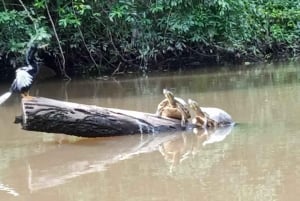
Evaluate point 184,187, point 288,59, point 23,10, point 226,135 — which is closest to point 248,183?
point 184,187

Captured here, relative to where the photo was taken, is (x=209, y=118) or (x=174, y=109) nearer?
(x=174, y=109)

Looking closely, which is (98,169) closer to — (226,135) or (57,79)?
(226,135)

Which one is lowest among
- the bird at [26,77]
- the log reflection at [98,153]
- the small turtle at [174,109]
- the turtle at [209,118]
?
the log reflection at [98,153]

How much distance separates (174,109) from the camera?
570cm

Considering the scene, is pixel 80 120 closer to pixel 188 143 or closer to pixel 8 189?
pixel 188 143

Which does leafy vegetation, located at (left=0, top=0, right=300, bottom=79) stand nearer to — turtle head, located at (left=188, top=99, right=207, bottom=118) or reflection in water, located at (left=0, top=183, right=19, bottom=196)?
turtle head, located at (left=188, top=99, right=207, bottom=118)

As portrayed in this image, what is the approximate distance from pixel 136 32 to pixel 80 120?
693cm

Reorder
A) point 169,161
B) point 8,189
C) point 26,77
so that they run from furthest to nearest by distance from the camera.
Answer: point 26,77
point 169,161
point 8,189

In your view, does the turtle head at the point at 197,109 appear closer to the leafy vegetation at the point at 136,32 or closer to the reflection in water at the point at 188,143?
the reflection in water at the point at 188,143

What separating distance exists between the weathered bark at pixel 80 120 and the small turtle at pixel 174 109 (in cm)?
16

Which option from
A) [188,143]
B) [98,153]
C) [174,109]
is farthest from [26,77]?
[188,143]

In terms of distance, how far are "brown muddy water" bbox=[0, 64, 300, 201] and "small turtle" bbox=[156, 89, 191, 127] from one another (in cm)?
18

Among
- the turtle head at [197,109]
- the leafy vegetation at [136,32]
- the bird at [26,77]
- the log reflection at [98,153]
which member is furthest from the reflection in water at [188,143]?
the leafy vegetation at [136,32]

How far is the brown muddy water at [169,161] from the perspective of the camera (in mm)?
3684
